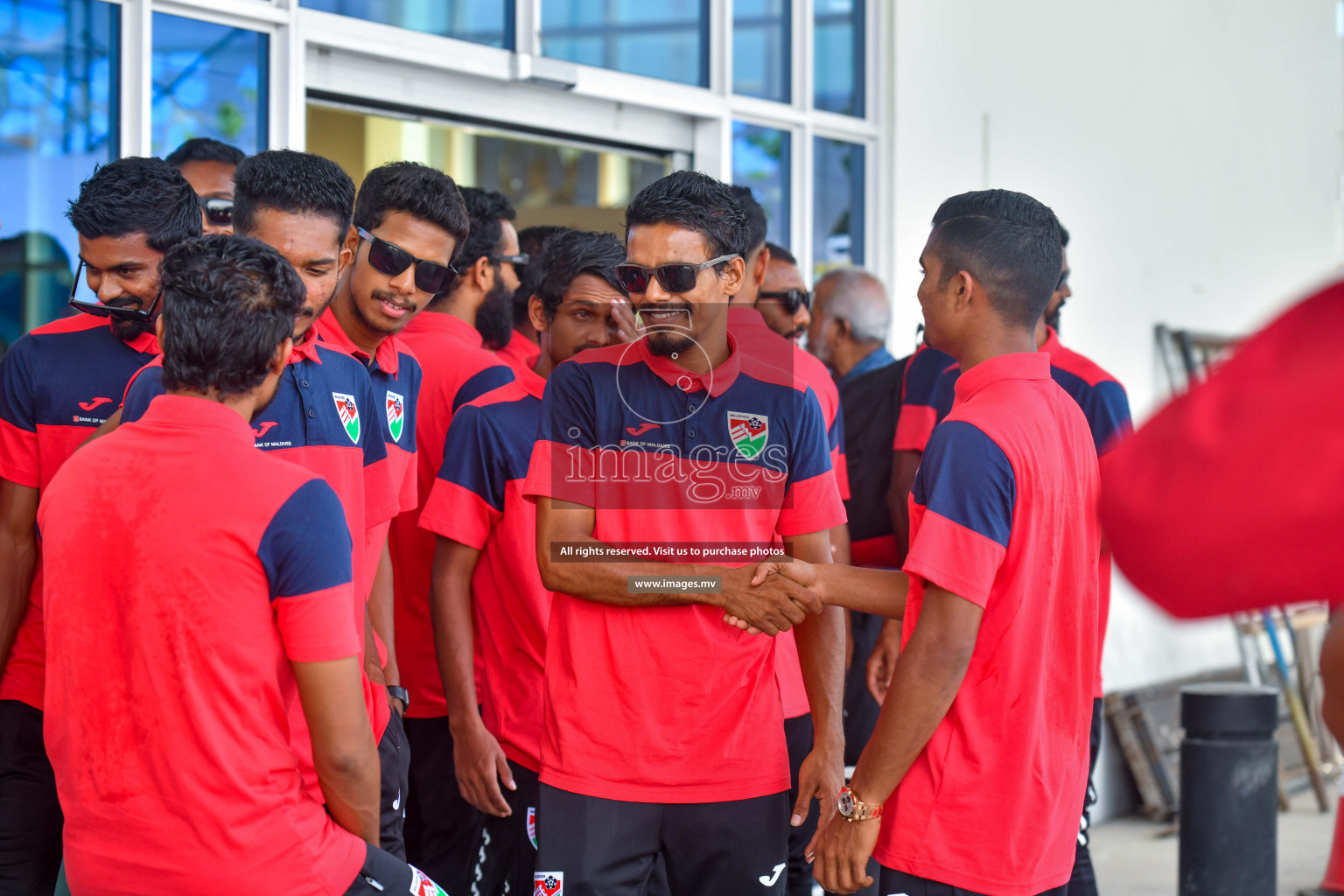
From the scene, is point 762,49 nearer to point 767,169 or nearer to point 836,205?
point 767,169

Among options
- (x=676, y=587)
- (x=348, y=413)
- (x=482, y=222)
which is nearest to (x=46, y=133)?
(x=482, y=222)

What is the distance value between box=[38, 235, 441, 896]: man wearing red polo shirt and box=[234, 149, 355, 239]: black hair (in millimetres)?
714

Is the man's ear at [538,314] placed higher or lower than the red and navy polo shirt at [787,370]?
higher

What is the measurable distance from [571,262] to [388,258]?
0.55 metres

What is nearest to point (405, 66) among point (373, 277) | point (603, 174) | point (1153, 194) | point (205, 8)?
point (205, 8)

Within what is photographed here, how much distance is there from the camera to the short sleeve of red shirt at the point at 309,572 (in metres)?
1.72

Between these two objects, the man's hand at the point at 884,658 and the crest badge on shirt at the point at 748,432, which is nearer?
the crest badge on shirt at the point at 748,432

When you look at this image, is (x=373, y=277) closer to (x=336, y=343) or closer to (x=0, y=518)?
(x=336, y=343)

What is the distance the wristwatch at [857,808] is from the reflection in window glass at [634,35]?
3721 mm

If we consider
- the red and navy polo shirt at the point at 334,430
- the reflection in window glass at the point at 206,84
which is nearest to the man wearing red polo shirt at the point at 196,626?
the red and navy polo shirt at the point at 334,430

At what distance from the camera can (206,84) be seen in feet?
13.8

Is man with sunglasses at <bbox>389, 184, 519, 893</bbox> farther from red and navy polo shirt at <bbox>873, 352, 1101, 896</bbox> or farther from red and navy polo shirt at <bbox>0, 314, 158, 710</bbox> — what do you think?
red and navy polo shirt at <bbox>873, 352, 1101, 896</bbox>

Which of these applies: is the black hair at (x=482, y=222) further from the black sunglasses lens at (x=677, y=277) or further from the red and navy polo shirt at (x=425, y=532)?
the black sunglasses lens at (x=677, y=277)

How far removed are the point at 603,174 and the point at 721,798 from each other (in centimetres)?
378
